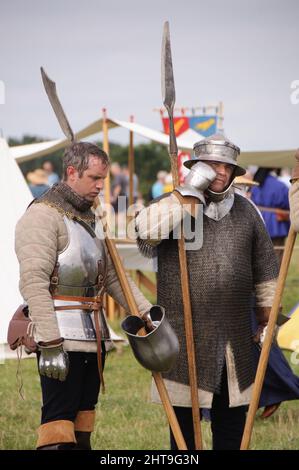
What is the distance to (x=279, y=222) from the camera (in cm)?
1080

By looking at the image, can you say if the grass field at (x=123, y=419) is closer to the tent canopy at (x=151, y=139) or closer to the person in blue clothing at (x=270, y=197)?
the tent canopy at (x=151, y=139)

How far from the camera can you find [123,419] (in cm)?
557

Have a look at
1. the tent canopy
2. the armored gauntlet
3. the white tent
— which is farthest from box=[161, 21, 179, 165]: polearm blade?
the tent canopy

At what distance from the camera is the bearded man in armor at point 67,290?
346cm

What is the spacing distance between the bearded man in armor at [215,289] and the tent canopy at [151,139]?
521 centimetres

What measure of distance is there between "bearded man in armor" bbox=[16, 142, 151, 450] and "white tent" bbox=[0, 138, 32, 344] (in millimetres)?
3607

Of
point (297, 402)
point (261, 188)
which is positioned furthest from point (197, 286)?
point (261, 188)

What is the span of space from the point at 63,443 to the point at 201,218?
1164 millimetres

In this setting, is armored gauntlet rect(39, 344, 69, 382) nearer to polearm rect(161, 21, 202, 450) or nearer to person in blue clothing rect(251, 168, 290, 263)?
polearm rect(161, 21, 202, 450)

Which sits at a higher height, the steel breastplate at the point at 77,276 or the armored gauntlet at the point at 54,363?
the steel breastplate at the point at 77,276

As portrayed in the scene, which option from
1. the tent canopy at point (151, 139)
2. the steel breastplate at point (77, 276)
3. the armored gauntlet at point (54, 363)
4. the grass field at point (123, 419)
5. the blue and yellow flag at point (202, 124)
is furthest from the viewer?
the blue and yellow flag at point (202, 124)

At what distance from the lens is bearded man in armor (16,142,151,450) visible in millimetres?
3463

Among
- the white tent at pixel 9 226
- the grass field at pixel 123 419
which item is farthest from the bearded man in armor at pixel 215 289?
the white tent at pixel 9 226
